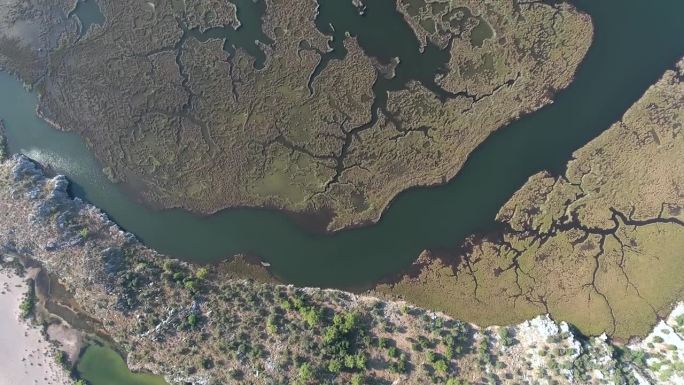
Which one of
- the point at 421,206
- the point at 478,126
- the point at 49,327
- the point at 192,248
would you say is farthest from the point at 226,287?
the point at 478,126

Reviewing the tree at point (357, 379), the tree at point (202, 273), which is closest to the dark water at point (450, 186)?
the tree at point (202, 273)

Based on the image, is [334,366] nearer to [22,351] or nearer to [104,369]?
[104,369]

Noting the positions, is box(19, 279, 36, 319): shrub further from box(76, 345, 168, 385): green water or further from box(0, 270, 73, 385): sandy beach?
box(76, 345, 168, 385): green water

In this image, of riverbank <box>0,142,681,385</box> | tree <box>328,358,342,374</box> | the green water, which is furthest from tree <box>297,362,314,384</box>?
the green water

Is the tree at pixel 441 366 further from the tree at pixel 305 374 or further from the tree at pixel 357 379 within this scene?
the tree at pixel 305 374

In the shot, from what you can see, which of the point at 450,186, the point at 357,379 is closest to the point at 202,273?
the point at 357,379

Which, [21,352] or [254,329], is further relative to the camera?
[21,352]

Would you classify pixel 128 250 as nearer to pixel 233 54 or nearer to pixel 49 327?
pixel 49 327
